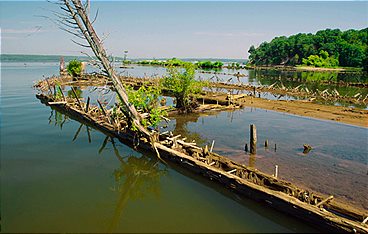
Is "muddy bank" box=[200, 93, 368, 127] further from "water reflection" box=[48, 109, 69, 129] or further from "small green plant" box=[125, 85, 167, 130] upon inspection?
"small green plant" box=[125, 85, 167, 130]

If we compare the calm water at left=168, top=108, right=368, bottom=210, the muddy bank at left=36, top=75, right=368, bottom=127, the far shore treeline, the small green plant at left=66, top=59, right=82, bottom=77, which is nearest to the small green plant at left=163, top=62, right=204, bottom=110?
the calm water at left=168, top=108, right=368, bottom=210

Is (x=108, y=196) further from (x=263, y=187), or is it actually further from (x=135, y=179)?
(x=263, y=187)

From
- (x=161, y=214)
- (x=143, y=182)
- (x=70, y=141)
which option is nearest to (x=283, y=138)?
(x=143, y=182)

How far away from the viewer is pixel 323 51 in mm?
→ 108688

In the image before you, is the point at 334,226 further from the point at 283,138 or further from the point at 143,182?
the point at 283,138

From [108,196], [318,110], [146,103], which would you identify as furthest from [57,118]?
[318,110]

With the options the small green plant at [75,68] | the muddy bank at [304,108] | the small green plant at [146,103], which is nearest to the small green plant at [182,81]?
the muddy bank at [304,108]

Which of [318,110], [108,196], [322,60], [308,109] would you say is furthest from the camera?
[322,60]

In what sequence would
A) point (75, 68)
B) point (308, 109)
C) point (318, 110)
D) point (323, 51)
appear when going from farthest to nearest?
point (323, 51)
point (75, 68)
point (308, 109)
point (318, 110)

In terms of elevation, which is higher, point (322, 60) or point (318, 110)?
point (322, 60)

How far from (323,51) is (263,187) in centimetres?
11342

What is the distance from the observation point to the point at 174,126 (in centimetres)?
2044

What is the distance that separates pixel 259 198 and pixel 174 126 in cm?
1151

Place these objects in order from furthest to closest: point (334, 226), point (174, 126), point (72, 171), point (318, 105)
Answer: point (318, 105) → point (174, 126) → point (72, 171) → point (334, 226)
